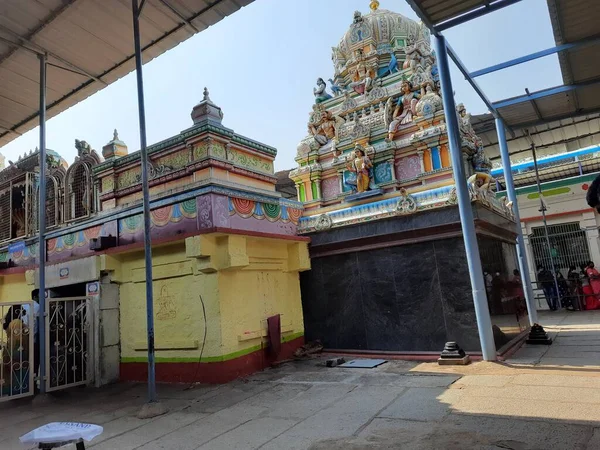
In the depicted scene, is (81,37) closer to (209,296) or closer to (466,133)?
(209,296)

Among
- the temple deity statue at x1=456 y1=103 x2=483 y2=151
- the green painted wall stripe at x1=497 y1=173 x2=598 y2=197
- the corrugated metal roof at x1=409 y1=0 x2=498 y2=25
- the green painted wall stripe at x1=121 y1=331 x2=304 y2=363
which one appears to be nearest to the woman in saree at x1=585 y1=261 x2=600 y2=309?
the green painted wall stripe at x1=497 y1=173 x2=598 y2=197

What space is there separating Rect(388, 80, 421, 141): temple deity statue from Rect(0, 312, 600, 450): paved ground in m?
6.73

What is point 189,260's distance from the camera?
24.5 ft

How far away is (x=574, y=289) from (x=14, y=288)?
17.0 metres

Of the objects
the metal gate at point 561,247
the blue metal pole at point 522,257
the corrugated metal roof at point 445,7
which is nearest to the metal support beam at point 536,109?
the blue metal pole at point 522,257

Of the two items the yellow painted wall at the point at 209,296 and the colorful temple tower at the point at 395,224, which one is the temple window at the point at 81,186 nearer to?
the yellow painted wall at the point at 209,296

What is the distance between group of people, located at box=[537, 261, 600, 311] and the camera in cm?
1350

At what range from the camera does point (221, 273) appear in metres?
7.18

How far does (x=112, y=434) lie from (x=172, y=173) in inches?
194

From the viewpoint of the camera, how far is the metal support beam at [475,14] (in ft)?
22.0

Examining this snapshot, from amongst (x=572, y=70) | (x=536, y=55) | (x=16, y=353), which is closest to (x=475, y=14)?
(x=536, y=55)

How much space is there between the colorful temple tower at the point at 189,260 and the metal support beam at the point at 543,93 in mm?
5672

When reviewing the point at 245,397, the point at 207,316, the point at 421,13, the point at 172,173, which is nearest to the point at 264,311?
the point at 207,316

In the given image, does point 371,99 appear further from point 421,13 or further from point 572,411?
point 572,411
